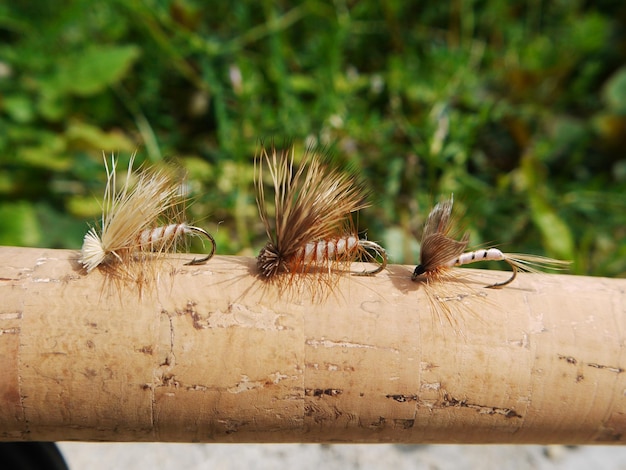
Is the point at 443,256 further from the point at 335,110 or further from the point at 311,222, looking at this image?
the point at 335,110

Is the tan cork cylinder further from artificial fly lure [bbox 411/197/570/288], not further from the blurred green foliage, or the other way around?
the blurred green foliage

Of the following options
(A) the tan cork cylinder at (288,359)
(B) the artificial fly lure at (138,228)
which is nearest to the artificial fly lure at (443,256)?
(A) the tan cork cylinder at (288,359)

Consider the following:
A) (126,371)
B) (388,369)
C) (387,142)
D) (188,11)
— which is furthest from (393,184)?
(126,371)

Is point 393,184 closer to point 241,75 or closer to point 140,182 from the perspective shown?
point 241,75

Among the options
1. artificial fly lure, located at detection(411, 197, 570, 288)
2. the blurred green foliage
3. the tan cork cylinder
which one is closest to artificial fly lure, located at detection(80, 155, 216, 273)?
the tan cork cylinder

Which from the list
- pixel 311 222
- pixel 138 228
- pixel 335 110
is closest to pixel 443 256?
pixel 311 222

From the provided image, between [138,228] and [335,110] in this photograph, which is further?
[335,110]
